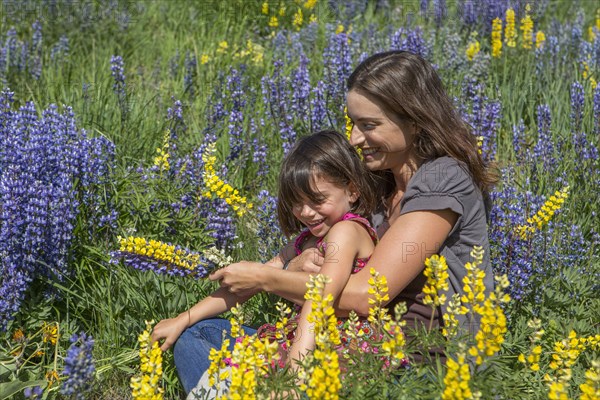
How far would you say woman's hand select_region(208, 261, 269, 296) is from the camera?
2.80 meters

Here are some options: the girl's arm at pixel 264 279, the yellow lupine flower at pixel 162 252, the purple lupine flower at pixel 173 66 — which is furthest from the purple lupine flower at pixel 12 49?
A: the girl's arm at pixel 264 279

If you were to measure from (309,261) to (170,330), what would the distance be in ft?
1.95

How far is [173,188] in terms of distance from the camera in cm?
363

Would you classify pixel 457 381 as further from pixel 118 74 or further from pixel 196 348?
pixel 118 74

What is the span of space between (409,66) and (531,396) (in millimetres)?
1287

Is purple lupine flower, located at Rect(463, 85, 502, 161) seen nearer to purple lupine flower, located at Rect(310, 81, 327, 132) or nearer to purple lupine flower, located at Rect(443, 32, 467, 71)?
purple lupine flower, located at Rect(310, 81, 327, 132)

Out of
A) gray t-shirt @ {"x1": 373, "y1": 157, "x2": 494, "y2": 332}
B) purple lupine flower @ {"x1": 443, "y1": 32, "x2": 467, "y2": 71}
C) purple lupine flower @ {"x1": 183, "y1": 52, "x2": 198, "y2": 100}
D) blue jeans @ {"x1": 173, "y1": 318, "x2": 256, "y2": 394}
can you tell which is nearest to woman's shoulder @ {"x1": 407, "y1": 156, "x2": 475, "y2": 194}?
gray t-shirt @ {"x1": 373, "y1": 157, "x2": 494, "y2": 332}

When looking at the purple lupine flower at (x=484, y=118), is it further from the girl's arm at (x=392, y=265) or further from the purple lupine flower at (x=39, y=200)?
the purple lupine flower at (x=39, y=200)

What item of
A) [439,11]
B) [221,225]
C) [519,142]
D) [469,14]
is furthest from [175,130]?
[469,14]

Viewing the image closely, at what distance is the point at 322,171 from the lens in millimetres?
2896

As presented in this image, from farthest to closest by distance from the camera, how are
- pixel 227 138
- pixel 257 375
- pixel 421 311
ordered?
pixel 227 138
pixel 421 311
pixel 257 375

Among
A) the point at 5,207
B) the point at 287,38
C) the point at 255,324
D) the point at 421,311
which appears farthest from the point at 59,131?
the point at 287,38

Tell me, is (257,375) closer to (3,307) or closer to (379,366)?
(379,366)

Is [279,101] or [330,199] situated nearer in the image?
[330,199]
